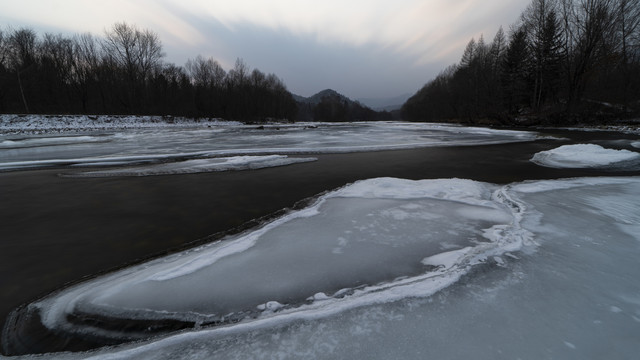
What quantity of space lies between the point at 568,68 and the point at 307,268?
39069mm

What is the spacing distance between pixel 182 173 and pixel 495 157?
36.7 ft

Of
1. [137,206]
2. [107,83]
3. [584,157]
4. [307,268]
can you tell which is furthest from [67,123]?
[584,157]

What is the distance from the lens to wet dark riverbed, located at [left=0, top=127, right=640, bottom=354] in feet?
10.2

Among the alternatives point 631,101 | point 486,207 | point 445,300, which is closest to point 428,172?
point 486,207

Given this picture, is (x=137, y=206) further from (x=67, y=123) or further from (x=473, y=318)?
(x=67, y=123)

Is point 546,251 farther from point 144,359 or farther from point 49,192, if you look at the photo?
point 49,192

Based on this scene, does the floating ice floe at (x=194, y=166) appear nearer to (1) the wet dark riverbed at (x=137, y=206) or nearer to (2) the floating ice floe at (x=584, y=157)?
(1) the wet dark riverbed at (x=137, y=206)

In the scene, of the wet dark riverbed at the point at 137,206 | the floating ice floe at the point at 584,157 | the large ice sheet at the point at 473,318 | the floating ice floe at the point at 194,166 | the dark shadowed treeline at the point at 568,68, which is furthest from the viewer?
the dark shadowed treeline at the point at 568,68

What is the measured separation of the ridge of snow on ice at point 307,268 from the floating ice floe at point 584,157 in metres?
6.16

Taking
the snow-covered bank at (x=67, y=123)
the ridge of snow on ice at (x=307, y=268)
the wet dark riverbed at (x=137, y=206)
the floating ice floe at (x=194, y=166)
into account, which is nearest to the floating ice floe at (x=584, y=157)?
the wet dark riverbed at (x=137, y=206)

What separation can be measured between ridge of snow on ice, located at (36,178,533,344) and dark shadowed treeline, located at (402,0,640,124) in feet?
107

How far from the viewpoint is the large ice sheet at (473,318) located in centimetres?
172

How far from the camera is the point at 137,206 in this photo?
16.6ft

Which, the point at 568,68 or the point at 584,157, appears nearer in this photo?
the point at 584,157
